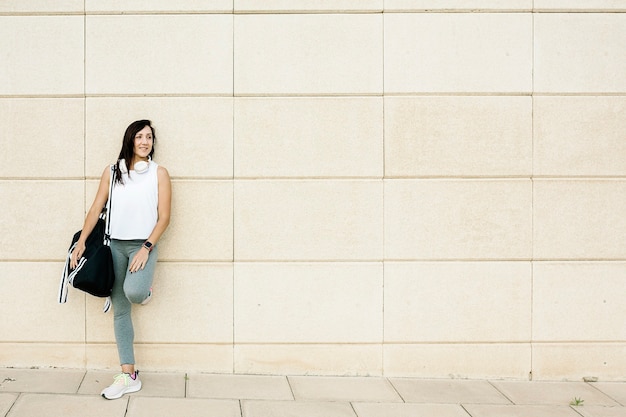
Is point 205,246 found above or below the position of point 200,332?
above

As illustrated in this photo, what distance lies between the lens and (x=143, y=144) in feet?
17.6

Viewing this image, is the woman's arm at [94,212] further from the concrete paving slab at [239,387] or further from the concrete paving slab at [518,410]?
the concrete paving slab at [518,410]

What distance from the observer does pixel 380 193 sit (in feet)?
18.9

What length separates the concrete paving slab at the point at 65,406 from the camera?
481 centimetres

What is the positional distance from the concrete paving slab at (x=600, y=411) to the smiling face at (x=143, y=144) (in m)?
3.84

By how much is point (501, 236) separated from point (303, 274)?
1685 mm

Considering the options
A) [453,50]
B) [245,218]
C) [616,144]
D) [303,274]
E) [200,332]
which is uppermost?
[453,50]

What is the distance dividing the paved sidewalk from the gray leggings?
38 centimetres

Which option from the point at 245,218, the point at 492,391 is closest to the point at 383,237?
the point at 245,218

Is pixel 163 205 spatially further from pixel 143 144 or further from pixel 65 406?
pixel 65 406

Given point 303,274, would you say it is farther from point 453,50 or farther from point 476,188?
point 453,50

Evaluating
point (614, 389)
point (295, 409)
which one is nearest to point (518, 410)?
point (614, 389)

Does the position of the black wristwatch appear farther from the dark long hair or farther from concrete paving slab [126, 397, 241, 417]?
concrete paving slab [126, 397, 241, 417]

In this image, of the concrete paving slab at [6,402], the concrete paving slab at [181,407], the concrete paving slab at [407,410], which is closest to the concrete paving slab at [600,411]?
the concrete paving slab at [407,410]
